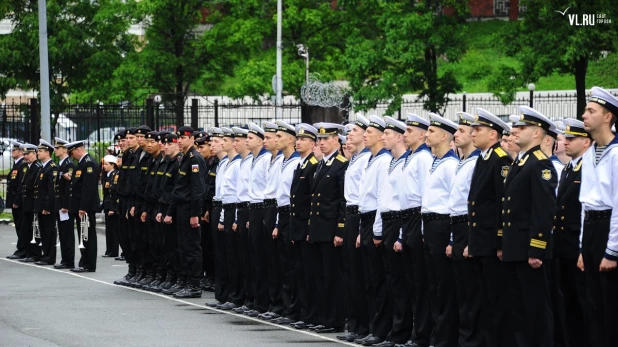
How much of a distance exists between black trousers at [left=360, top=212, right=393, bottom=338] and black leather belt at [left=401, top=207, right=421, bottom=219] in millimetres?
595

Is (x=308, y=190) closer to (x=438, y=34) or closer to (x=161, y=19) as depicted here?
(x=438, y=34)

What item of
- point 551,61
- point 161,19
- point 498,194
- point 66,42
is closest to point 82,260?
point 498,194

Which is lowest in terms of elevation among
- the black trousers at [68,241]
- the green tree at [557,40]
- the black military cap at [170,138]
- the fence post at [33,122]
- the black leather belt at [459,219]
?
the black trousers at [68,241]

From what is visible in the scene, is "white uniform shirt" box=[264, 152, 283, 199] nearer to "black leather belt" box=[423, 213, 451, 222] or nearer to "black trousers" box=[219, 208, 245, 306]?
"black trousers" box=[219, 208, 245, 306]

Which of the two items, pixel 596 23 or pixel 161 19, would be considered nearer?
pixel 596 23

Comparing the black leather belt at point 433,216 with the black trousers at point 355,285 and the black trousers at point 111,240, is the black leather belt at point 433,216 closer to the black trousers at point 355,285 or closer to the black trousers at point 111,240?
the black trousers at point 355,285

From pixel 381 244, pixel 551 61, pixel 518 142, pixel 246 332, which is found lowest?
pixel 246 332

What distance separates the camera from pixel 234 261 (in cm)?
1574

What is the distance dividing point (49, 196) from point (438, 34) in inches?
652

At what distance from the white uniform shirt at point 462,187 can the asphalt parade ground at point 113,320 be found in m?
2.38

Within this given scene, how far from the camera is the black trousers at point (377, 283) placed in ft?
41.1

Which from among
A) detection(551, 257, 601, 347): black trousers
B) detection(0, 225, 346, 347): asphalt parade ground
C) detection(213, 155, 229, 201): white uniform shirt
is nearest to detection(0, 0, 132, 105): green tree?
detection(0, 225, 346, 347): asphalt parade ground

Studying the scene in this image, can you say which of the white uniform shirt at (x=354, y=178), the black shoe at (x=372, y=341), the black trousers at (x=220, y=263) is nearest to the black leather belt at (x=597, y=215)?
the black shoe at (x=372, y=341)

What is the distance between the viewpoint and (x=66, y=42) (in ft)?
140
